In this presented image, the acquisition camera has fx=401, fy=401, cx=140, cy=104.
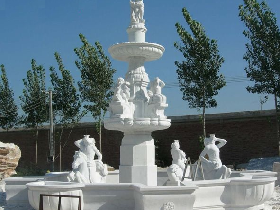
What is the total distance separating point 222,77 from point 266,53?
7.22 feet

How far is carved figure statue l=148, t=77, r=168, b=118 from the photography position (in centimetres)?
802

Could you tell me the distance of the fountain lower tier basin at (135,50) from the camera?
26.7ft

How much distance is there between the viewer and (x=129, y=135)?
26.5 feet

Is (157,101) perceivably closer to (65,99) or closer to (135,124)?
(135,124)

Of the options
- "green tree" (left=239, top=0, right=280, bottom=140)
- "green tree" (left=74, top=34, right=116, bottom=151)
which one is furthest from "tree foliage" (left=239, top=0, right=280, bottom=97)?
"green tree" (left=74, top=34, right=116, bottom=151)

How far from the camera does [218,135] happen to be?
18.7 meters

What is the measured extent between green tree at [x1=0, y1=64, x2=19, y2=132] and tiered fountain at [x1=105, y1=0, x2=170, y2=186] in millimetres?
16982

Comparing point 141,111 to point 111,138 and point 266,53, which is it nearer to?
point 266,53

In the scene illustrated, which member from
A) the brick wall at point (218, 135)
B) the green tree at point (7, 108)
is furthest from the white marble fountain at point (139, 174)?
the green tree at point (7, 108)

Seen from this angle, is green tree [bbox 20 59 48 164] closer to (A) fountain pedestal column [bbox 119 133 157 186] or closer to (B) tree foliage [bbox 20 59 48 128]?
(B) tree foliage [bbox 20 59 48 128]

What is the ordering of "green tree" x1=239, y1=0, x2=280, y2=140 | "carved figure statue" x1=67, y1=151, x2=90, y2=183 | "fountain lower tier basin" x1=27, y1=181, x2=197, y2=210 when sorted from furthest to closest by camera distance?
"green tree" x1=239, y1=0, x2=280, y2=140 < "carved figure statue" x1=67, y1=151, x2=90, y2=183 < "fountain lower tier basin" x1=27, y1=181, x2=197, y2=210

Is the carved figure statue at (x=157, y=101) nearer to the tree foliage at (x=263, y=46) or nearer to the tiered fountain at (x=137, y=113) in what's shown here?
the tiered fountain at (x=137, y=113)

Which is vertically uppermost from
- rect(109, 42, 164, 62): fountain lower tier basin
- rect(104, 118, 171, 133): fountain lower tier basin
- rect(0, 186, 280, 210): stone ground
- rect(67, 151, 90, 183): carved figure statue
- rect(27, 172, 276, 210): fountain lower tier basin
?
rect(109, 42, 164, 62): fountain lower tier basin

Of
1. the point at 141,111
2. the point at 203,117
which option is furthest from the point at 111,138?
the point at 141,111
